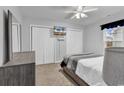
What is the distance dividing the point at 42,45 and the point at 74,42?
1.83 meters

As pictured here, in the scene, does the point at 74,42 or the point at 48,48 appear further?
the point at 74,42

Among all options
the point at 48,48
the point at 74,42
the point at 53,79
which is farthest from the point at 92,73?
the point at 74,42

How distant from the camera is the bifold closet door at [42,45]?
14.9 feet

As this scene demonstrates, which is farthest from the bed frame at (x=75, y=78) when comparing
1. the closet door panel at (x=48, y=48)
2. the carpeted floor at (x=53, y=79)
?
the closet door panel at (x=48, y=48)

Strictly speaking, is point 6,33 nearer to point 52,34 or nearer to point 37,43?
point 37,43

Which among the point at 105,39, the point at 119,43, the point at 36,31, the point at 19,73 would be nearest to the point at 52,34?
the point at 36,31

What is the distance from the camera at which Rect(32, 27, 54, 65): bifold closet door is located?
4.55 meters

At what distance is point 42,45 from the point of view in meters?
4.70

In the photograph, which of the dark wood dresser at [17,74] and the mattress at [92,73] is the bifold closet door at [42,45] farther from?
the dark wood dresser at [17,74]

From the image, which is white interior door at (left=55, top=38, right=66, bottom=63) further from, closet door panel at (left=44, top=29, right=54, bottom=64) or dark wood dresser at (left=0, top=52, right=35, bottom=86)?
dark wood dresser at (left=0, top=52, right=35, bottom=86)

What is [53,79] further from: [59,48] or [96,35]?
[96,35]

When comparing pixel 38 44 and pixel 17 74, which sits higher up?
pixel 38 44

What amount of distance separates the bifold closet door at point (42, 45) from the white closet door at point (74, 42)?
0.96 meters

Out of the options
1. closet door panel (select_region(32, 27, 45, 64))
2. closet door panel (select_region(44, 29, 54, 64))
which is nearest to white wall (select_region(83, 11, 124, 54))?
closet door panel (select_region(44, 29, 54, 64))
